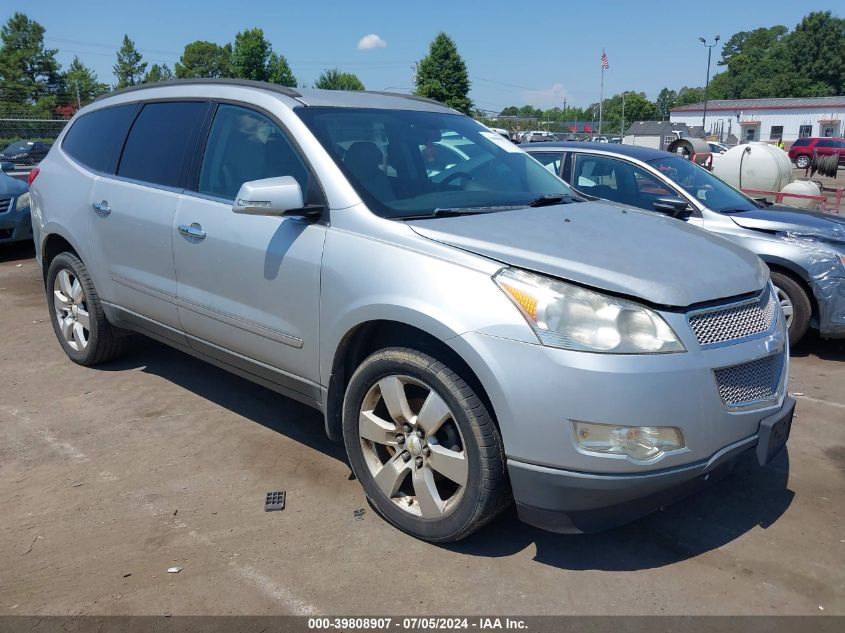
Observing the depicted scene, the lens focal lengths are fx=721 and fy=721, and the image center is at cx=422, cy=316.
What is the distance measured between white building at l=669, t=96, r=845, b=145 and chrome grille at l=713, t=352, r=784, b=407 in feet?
249

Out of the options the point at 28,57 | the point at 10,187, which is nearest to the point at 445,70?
the point at 28,57

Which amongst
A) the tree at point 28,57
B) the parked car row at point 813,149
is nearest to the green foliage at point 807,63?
the parked car row at point 813,149

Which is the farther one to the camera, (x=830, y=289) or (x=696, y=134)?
(x=696, y=134)

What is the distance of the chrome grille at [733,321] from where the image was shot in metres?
2.67

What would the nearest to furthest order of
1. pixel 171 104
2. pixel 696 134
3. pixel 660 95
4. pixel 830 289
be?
1. pixel 171 104
2. pixel 830 289
3. pixel 696 134
4. pixel 660 95

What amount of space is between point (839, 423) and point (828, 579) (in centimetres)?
193

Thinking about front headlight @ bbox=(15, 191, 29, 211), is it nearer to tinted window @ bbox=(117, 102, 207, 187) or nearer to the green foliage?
tinted window @ bbox=(117, 102, 207, 187)

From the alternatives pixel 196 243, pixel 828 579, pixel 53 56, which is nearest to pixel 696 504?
pixel 828 579

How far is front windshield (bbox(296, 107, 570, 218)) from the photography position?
3.36 meters

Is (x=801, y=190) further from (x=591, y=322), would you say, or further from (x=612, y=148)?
(x=591, y=322)

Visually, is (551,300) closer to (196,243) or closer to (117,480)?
(196,243)

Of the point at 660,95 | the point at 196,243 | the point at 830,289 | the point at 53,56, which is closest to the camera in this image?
the point at 196,243

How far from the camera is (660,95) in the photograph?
154750 millimetres

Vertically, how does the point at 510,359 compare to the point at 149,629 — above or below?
above
